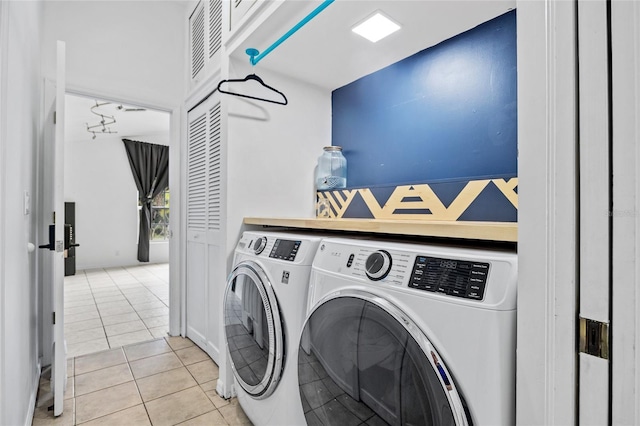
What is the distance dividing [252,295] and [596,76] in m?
1.29

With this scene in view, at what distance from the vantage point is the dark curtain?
6262 mm

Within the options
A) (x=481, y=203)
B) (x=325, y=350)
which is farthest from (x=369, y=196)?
(x=325, y=350)

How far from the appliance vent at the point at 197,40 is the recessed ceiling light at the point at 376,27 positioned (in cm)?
138

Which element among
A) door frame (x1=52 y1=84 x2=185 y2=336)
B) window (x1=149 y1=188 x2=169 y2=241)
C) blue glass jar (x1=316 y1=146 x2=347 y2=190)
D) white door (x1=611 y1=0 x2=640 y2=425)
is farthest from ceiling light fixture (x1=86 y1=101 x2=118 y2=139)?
white door (x1=611 y1=0 x2=640 y2=425)

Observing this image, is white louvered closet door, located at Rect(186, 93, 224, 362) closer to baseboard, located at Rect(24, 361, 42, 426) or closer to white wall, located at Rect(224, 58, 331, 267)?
white wall, located at Rect(224, 58, 331, 267)

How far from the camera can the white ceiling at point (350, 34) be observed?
1.33 metres

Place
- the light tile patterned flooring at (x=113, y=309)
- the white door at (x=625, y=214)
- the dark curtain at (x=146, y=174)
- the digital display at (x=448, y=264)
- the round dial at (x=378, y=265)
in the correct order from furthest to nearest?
the dark curtain at (x=146, y=174) → the light tile patterned flooring at (x=113, y=309) → the round dial at (x=378, y=265) → the digital display at (x=448, y=264) → the white door at (x=625, y=214)

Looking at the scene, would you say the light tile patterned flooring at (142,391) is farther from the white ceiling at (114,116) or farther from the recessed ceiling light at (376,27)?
the white ceiling at (114,116)

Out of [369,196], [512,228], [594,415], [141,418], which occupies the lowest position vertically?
[141,418]

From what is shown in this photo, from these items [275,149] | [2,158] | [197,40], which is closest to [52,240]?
[2,158]

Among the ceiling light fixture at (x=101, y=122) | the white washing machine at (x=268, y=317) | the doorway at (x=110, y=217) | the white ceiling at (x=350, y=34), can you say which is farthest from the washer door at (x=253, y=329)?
the ceiling light fixture at (x=101, y=122)

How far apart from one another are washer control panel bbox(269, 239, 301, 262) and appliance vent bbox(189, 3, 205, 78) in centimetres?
173

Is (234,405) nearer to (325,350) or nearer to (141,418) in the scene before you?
(141,418)

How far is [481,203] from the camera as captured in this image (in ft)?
4.48
